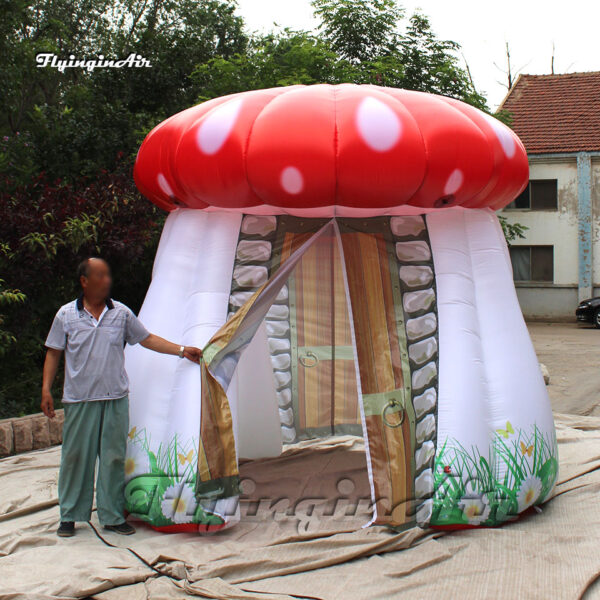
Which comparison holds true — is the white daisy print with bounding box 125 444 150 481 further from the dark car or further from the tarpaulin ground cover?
the dark car

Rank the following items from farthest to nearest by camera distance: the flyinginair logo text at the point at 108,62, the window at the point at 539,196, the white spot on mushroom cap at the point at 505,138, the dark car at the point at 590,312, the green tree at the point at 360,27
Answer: the window at the point at 539,196 < the dark car at the point at 590,312 < the green tree at the point at 360,27 < the flyinginair logo text at the point at 108,62 < the white spot on mushroom cap at the point at 505,138

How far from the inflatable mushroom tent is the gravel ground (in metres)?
4.00

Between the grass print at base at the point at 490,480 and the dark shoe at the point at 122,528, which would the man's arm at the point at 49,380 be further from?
the grass print at base at the point at 490,480

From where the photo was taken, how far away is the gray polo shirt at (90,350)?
3805 mm

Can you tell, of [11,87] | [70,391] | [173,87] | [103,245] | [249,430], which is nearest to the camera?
[70,391]

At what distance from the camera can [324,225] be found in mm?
4273

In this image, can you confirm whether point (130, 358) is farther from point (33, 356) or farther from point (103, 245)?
point (33, 356)

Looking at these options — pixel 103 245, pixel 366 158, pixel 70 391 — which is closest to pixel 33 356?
pixel 103 245

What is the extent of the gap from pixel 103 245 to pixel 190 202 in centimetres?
290

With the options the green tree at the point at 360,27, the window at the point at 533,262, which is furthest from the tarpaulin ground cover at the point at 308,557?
the window at the point at 533,262

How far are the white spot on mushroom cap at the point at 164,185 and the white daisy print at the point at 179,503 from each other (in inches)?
64.5

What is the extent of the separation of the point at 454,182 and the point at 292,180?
0.86 meters

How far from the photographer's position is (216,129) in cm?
383

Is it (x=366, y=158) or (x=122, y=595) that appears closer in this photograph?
(x=122, y=595)
